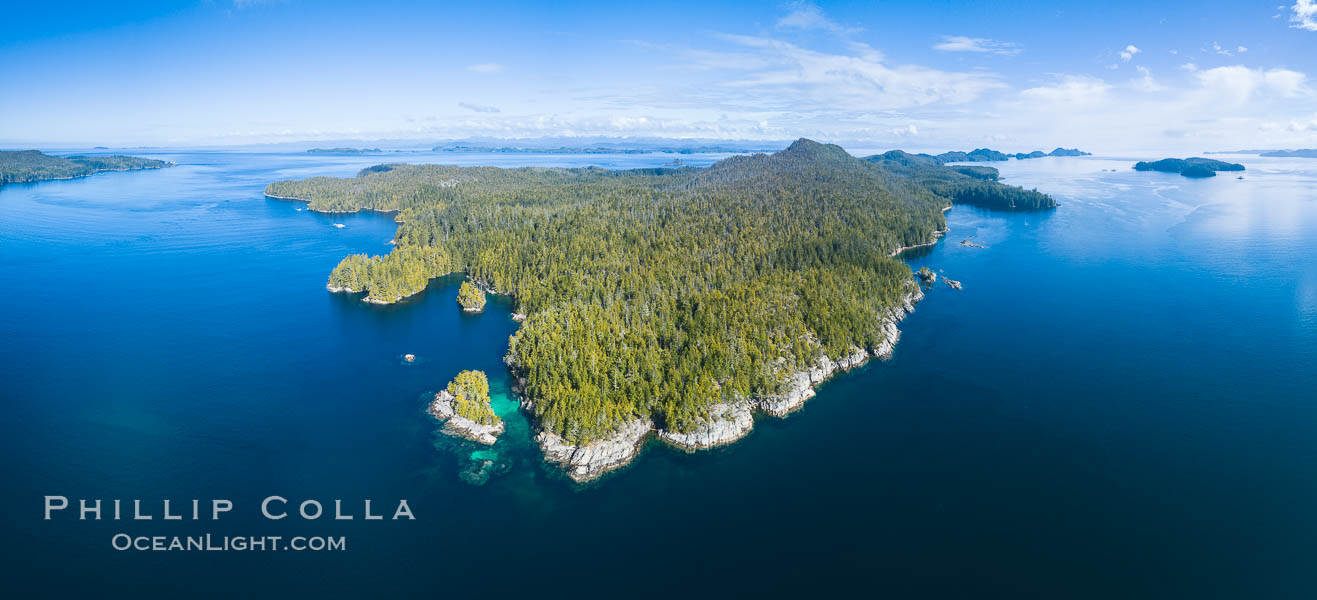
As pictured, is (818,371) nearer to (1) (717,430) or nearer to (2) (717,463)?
(1) (717,430)

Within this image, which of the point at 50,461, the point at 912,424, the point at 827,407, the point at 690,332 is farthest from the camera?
the point at 690,332

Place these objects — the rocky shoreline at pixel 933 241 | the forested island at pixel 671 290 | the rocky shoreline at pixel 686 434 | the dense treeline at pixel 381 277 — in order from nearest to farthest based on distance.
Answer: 1. the rocky shoreline at pixel 686 434
2. the forested island at pixel 671 290
3. the dense treeline at pixel 381 277
4. the rocky shoreline at pixel 933 241

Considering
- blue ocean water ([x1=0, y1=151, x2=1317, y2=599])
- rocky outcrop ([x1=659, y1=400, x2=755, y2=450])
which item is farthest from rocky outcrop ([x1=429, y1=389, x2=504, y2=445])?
rocky outcrop ([x1=659, y1=400, x2=755, y2=450])

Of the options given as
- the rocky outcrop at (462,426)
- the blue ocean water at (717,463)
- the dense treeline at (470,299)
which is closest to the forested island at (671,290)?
the blue ocean water at (717,463)

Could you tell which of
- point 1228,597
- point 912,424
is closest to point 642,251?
point 912,424

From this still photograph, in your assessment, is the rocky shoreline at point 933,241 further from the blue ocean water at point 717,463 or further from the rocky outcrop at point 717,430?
the rocky outcrop at point 717,430

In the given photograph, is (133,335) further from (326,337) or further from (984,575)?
(984,575)

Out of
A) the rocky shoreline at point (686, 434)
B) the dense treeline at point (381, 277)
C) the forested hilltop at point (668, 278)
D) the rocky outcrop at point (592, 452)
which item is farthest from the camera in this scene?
the dense treeline at point (381, 277)

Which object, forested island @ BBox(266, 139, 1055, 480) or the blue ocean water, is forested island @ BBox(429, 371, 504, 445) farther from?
forested island @ BBox(266, 139, 1055, 480)
